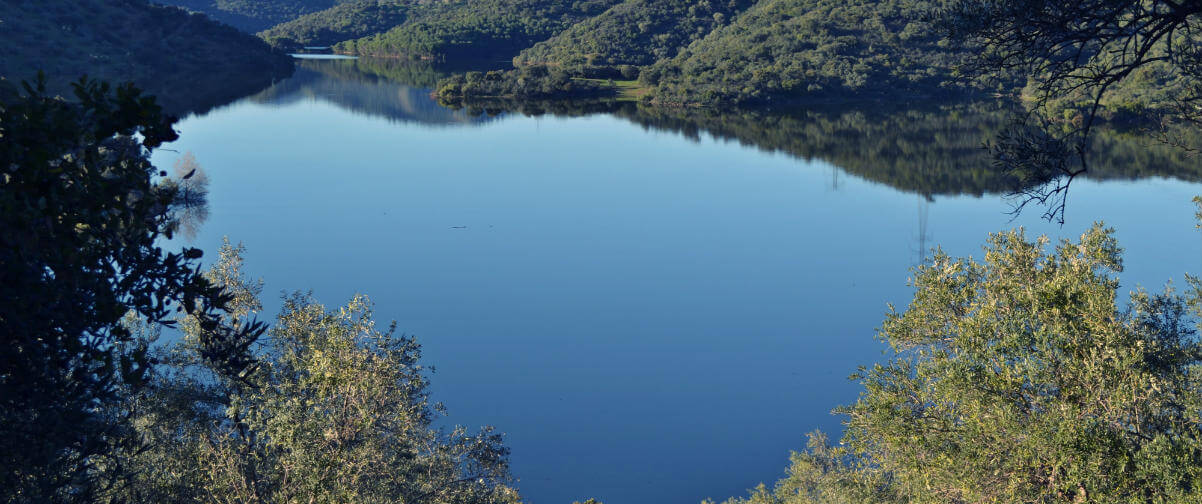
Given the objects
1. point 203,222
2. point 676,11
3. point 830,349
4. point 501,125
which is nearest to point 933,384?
point 830,349

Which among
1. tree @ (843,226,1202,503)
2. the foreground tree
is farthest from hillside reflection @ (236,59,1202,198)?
tree @ (843,226,1202,503)

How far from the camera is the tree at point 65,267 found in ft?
14.3

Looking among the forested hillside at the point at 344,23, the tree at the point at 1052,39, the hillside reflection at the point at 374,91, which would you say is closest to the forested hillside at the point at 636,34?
the hillside reflection at the point at 374,91

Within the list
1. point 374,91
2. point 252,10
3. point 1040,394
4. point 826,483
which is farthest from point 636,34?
point 1040,394

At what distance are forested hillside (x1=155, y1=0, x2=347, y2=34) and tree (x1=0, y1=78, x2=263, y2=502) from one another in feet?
460

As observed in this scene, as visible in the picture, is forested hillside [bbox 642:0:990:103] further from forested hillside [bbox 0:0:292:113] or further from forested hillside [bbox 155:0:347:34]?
forested hillside [bbox 155:0:347:34]

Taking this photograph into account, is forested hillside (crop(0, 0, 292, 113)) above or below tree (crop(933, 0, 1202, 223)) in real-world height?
above

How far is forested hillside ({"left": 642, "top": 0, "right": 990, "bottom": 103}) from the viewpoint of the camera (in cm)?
6675

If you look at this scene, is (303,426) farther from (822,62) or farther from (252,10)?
(252,10)

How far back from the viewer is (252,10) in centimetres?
14075

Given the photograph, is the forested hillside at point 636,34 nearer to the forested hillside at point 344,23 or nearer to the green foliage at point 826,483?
the forested hillside at point 344,23

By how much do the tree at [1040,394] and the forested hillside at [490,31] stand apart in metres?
94.4

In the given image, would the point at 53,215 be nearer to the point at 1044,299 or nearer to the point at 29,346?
the point at 29,346

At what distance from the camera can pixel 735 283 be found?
99.9ft
